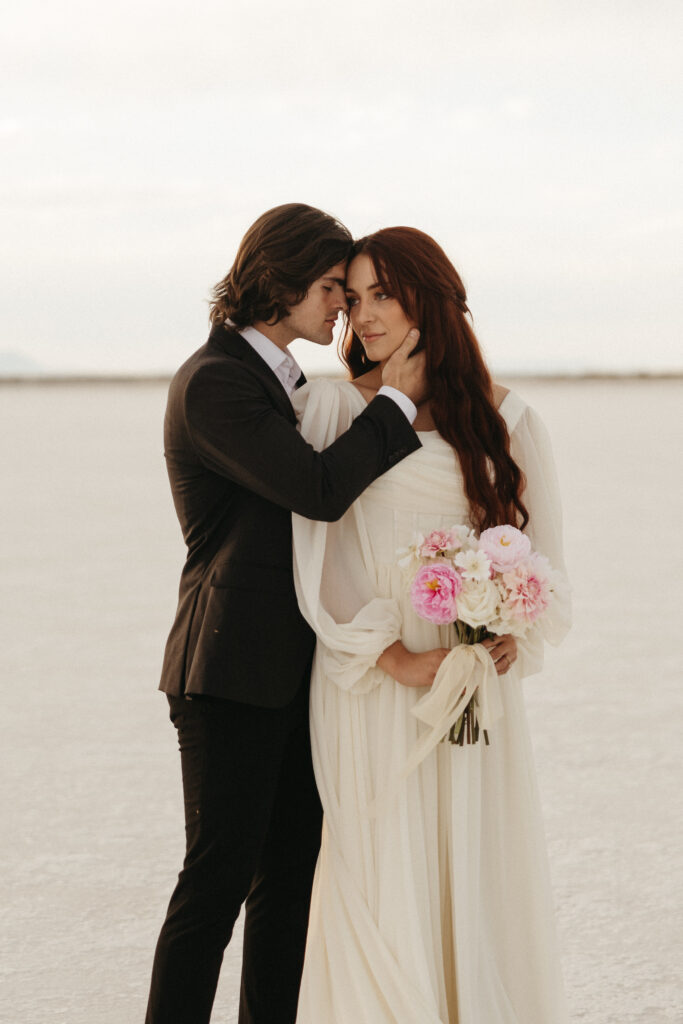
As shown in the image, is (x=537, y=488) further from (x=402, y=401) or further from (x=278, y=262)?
(x=278, y=262)

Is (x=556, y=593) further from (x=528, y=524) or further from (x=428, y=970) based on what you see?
(x=428, y=970)

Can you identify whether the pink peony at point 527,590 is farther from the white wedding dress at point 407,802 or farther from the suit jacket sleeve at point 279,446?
the suit jacket sleeve at point 279,446

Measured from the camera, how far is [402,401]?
2.70 meters

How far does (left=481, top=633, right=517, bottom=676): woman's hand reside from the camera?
8.91 ft

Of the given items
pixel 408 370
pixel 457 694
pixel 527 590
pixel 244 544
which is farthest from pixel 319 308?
pixel 457 694

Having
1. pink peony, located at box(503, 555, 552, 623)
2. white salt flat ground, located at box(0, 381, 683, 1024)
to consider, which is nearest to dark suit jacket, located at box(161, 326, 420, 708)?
pink peony, located at box(503, 555, 552, 623)

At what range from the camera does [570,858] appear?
422cm

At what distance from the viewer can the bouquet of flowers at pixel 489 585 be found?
2.59 meters

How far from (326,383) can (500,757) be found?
0.94 meters

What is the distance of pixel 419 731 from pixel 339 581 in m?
0.38

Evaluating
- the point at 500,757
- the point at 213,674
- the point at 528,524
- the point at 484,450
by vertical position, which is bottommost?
the point at 500,757

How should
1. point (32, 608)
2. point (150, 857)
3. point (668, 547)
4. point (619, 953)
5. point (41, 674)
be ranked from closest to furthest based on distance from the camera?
point (619, 953)
point (150, 857)
point (41, 674)
point (32, 608)
point (668, 547)

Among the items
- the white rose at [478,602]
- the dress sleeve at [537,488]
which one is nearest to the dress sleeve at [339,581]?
the white rose at [478,602]

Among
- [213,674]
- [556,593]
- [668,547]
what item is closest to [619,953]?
[556,593]
